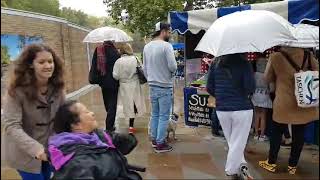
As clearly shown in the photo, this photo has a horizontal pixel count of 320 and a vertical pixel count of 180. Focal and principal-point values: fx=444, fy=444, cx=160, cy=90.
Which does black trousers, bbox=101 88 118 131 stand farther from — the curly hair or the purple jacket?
the purple jacket

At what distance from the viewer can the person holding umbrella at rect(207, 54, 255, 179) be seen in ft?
14.7

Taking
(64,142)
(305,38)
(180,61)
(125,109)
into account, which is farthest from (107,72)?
(180,61)

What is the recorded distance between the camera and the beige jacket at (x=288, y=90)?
4.97 m

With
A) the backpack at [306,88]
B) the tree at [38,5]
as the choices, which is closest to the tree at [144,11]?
the tree at [38,5]

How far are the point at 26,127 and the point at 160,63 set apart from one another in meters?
3.06

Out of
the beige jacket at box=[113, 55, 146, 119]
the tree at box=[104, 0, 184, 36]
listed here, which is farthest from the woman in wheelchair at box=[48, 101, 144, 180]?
the tree at box=[104, 0, 184, 36]

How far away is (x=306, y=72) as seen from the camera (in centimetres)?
484

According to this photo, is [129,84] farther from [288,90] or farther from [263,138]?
[288,90]

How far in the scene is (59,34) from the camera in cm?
1415

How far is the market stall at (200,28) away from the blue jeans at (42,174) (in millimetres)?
3941

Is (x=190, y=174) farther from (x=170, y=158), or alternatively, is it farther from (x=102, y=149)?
(x=102, y=149)

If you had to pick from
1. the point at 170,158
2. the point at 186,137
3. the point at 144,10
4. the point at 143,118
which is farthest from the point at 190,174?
the point at 144,10

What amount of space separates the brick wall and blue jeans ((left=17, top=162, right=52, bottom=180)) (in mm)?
6667

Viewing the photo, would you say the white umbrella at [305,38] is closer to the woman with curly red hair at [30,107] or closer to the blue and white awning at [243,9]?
the blue and white awning at [243,9]
